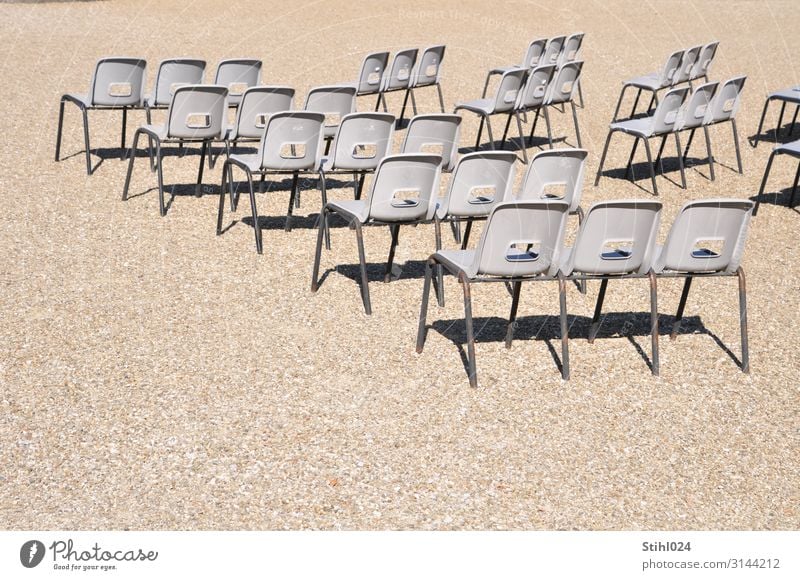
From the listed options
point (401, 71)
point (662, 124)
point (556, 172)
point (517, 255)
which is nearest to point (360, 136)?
point (556, 172)

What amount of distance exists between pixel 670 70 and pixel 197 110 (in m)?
6.37

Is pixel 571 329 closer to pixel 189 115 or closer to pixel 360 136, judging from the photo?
pixel 360 136

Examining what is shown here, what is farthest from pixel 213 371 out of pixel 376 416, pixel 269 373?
pixel 376 416

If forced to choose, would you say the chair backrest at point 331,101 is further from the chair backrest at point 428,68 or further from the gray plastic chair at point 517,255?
the gray plastic chair at point 517,255

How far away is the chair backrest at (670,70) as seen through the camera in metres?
13.2

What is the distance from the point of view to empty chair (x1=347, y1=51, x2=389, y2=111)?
12.3 metres

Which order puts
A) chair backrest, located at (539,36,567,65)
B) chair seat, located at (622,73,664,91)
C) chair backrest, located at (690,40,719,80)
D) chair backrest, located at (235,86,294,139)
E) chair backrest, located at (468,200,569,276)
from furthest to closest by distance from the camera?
chair backrest, located at (690,40,719,80) → chair backrest, located at (539,36,567,65) → chair seat, located at (622,73,664,91) → chair backrest, located at (235,86,294,139) → chair backrest, located at (468,200,569,276)

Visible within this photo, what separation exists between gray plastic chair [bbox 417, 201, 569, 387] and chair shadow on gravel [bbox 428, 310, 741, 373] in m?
0.56

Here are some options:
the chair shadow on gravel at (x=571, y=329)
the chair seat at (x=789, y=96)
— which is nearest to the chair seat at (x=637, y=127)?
the chair seat at (x=789, y=96)

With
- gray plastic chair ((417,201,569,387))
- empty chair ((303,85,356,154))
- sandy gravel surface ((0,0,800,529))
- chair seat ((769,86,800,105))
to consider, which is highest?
chair seat ((769,86,800,105))

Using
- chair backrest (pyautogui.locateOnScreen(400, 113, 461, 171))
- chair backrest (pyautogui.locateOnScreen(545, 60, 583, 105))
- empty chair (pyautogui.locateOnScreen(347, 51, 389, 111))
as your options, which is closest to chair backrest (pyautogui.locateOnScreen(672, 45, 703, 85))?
chair backrest (pyautogui.locateOnScreen(545, 60, 583, 105))

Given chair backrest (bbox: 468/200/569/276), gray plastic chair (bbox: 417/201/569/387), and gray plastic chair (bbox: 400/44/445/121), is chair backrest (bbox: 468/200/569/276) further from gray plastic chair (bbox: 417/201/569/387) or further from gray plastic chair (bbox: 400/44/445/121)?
gray plastic chair (bbox: 400/44/445/121)

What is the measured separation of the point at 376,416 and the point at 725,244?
2369mm

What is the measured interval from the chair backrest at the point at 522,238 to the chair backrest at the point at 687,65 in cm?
754
